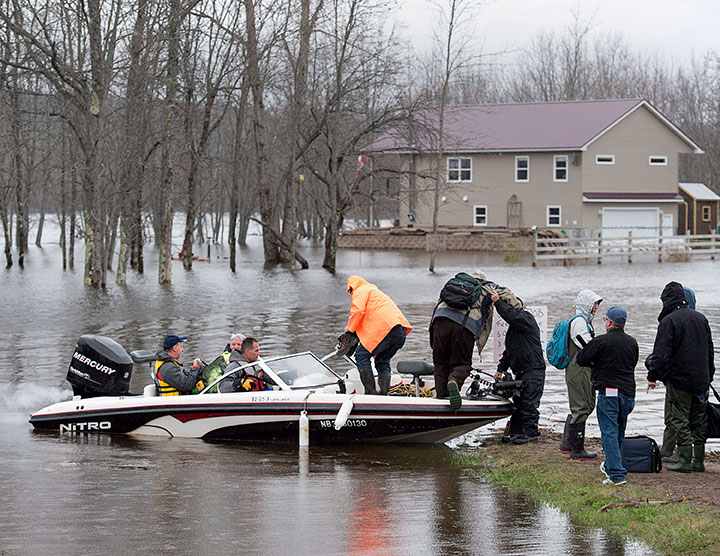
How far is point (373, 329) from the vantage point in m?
11.7

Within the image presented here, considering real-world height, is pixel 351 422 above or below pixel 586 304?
below

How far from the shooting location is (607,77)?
98562 mm

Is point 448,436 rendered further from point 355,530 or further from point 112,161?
point 112,161

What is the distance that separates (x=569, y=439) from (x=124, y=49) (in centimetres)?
2809

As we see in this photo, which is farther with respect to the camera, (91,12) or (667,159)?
(667,159)

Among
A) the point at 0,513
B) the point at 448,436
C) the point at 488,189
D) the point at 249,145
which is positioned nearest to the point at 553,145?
the point at 488,189

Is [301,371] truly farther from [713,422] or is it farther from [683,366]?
[713,422]

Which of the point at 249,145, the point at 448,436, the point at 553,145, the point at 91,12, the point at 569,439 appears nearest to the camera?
the point at 569,439

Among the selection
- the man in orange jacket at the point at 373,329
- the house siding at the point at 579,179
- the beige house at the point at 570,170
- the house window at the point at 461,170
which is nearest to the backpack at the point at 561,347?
the man in orange jacket at the point at 373,329

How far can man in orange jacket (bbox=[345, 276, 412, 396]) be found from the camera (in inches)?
459

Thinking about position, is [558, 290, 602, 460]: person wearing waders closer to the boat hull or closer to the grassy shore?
the grassy shore

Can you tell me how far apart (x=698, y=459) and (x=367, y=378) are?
388 centimetres

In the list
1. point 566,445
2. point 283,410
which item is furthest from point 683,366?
point 283,410

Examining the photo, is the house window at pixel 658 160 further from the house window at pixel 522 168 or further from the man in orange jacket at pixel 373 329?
the man in orange jacket at pixel 373 329
